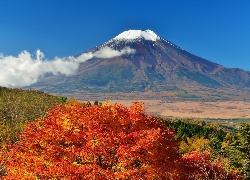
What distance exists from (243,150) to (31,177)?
3703 cm

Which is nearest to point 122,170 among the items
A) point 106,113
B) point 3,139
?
point 106,113

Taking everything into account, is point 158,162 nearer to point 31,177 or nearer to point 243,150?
point 31,177

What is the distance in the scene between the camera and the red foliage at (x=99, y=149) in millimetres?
28328

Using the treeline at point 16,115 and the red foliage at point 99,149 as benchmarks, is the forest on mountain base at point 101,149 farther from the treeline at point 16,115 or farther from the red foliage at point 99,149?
the treeline at point 16,115

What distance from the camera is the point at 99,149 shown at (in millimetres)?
28875

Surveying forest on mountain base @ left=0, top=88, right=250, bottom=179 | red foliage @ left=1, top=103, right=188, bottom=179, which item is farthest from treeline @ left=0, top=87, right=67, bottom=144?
red foliage @ left=1, top=103, right=188, bottom=179

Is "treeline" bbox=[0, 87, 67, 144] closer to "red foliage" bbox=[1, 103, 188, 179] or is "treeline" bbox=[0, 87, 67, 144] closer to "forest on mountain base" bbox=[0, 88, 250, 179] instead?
"forest on mountain base" bbox=[0, 88, 250, 179]

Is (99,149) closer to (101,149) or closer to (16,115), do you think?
(101,149)

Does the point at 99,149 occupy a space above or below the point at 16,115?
above

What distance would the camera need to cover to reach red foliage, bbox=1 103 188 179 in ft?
92.9

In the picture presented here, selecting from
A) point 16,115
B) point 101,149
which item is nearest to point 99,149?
point 101,149

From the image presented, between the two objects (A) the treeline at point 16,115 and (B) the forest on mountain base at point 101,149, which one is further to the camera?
(A) the treeline at point 16,115

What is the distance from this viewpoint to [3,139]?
81938 mm

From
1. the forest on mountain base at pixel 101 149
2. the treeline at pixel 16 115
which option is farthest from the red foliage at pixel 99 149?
the treeline at pixel 16 115
